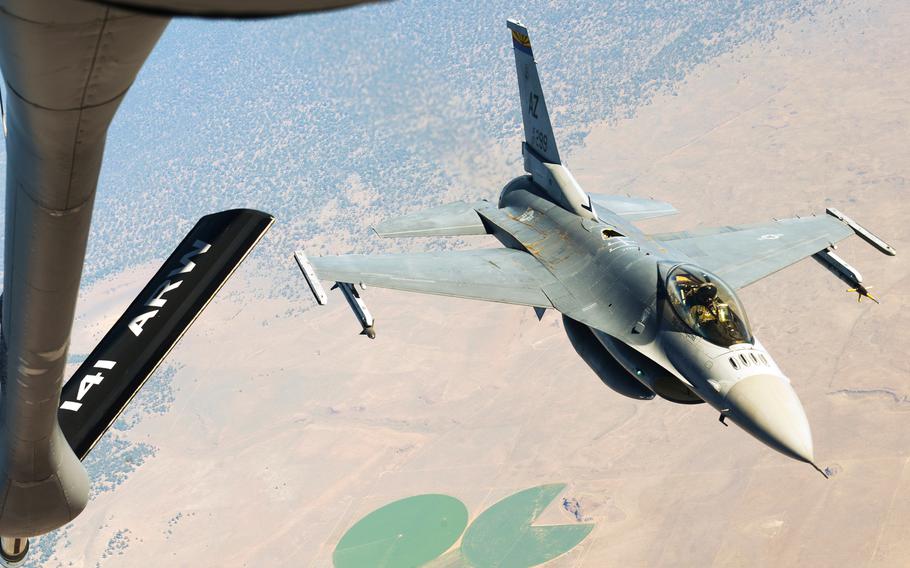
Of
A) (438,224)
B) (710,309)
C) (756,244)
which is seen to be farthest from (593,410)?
(710,309)

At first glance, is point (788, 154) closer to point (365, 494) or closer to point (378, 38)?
point (378, 38)

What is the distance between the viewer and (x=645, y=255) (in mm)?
28984

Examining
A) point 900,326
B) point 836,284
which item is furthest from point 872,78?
point 900,326

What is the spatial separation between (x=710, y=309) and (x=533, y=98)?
15.2 m

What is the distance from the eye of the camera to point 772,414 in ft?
77.6

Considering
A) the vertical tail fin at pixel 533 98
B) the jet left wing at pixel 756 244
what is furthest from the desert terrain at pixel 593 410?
the vertical tail fin at pixel 533 98

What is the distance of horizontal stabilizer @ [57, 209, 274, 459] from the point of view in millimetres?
10445

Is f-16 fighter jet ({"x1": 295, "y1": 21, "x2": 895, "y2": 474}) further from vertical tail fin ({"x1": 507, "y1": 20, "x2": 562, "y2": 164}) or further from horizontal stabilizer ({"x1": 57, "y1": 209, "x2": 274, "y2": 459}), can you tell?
horizontal stabilizer ({"x1": 57, "y1": 209, "x2": 274, "y2": 459})

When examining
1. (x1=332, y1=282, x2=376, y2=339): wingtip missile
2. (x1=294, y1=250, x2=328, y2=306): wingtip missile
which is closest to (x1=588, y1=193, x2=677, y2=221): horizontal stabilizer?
(x1=332, y1=282, x2=376, y2=339): wingtip missile

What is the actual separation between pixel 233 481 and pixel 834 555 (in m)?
82.1

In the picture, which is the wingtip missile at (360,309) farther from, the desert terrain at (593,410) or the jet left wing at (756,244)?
the desert terrain at (593,410)

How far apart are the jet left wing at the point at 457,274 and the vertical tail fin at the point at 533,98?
479cm

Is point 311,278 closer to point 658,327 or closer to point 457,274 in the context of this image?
point 457,274

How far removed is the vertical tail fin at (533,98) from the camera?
122 ft
